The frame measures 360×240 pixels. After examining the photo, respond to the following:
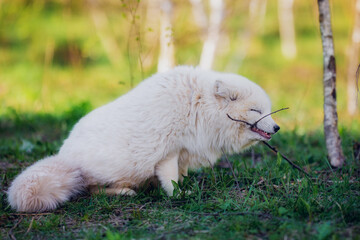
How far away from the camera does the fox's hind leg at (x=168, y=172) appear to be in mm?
3365

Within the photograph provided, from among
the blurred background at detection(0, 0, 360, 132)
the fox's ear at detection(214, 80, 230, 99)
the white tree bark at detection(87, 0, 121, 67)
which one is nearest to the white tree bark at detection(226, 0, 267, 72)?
the blurred background at detection(0, 0, 360, 132)

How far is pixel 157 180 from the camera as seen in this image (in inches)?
142

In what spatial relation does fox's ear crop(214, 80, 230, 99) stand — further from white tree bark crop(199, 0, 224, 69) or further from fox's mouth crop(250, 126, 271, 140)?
white tree bark crop(199, 0, 224, 69)

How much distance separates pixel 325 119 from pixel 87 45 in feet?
32.1

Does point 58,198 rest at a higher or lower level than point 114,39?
lower

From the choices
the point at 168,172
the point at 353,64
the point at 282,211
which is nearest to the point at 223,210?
the point at 282,211

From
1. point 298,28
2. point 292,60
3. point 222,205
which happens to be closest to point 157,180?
point 222,205

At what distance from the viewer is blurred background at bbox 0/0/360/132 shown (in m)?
7.57

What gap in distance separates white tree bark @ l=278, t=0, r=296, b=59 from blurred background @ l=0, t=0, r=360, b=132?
4 cm

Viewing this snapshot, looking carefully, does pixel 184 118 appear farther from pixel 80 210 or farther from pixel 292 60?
pixel 292 60

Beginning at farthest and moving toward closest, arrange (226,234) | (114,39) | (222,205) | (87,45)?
(114,39)
(87,45)
(222,205)
(226,234)

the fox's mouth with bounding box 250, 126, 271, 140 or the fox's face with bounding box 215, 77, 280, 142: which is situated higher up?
the fox's face with bounding box 215, 77, 280, 142

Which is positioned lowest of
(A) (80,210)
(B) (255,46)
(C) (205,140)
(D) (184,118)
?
(A) (80,210)

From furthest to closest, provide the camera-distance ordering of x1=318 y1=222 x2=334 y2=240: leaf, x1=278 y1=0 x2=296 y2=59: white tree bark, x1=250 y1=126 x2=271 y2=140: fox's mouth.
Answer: x1=278 y1=0 x2=296 y2=59: white tree bark, x1=250 y1=126 x2=271 y2=140: fox's mouth, x1=318 y1=222 x2=334 y2=240: leaf
